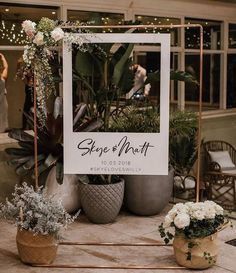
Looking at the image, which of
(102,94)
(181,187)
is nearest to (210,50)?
(181,187)

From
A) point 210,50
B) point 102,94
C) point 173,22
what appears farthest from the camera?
point 210,50

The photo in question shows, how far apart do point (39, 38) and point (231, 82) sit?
5.61 meters

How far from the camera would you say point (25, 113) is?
18.3 feet

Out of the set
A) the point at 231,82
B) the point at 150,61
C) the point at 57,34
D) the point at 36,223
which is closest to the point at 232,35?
the point at 231,82

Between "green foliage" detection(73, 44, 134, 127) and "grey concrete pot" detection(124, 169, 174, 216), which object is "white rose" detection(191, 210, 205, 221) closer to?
"grey concrete pot" detection(124, 169, 174, 216)

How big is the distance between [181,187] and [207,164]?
4.12 ft

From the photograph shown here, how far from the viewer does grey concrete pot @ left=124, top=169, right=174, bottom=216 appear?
5.49m

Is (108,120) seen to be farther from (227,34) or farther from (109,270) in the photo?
(227,34)

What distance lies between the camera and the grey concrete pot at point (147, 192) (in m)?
5.49

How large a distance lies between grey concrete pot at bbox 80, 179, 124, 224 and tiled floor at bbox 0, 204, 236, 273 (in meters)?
0.10

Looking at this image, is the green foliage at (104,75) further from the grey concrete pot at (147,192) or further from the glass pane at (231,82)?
the glass pane at (231,82)

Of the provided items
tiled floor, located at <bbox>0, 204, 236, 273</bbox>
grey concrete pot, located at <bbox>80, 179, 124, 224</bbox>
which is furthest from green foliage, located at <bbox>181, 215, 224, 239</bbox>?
grey concrete pot, located at <bbox>80, 179, 124, 224</bbox>

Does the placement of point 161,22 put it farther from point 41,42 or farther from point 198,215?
point 198,215

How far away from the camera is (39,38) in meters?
3.99
